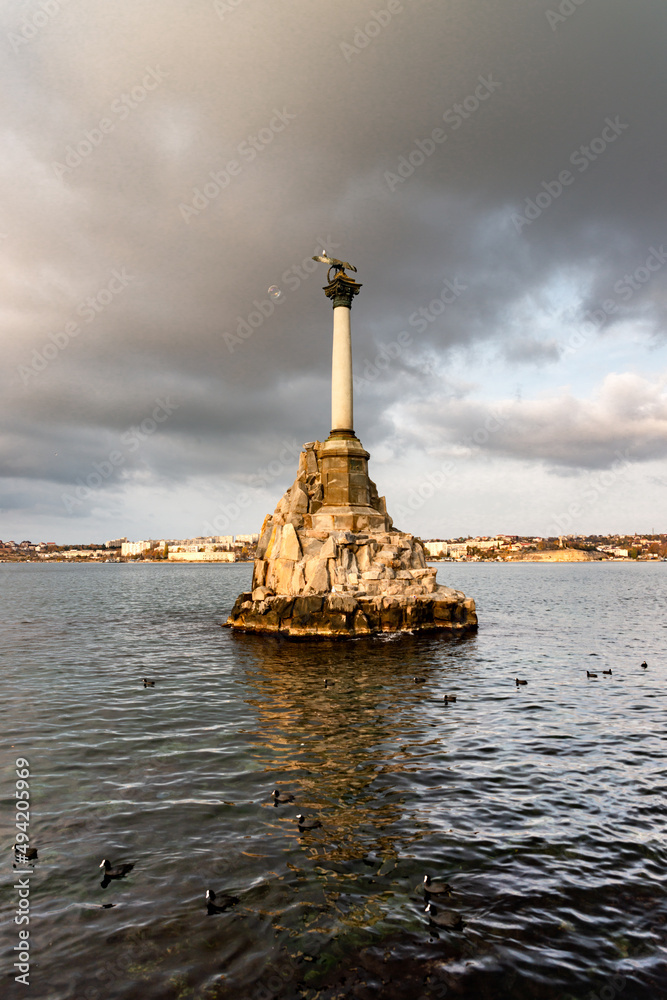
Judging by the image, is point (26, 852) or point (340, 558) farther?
point (340, 558)

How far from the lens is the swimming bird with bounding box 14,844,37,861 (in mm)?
8641

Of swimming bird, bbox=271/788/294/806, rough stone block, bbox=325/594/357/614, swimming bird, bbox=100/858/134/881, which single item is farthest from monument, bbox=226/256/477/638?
swimming bird, bbox=100/858/134/881

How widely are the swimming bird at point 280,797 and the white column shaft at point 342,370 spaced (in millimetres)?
32502

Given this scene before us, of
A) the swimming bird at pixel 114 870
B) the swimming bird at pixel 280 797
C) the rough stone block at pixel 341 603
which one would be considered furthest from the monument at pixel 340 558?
the swimming bird at pixel 114 870

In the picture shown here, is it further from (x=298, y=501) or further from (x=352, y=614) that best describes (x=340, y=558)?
(x=298, y=501)

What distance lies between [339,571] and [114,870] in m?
27.6

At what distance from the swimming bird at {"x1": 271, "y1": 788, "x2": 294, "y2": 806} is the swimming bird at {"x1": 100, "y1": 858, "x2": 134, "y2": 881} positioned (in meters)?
2.89

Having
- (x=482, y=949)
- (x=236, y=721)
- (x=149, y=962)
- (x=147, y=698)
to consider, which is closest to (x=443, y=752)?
(x=236, y=721)

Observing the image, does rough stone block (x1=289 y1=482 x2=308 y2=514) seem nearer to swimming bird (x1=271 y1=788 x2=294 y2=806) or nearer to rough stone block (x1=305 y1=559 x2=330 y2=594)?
rough stone block (x1=305 y1=559 x2=330 y2=594)

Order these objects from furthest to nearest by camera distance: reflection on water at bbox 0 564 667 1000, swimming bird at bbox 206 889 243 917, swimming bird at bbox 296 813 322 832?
swimming bird at bbox 296 813 322 832 → swimming bird at bbox 206 889 243 917 → reflection on water at bbox 0 564 667 1000

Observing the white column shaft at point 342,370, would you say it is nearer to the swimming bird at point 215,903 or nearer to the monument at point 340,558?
the monument at point 340,558

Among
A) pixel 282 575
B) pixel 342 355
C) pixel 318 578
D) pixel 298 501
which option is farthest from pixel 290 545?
pixel 342 355

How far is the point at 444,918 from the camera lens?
716 centimetres

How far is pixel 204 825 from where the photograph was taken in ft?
32.1
